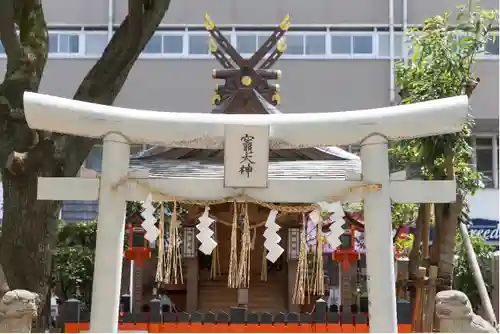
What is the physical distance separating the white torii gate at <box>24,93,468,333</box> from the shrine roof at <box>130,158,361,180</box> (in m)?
0.87

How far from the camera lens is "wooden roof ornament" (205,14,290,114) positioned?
359 inches

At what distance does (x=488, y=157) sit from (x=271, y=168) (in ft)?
52.1

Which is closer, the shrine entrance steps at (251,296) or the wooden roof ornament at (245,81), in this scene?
the wooden roof ornament at (245,81)

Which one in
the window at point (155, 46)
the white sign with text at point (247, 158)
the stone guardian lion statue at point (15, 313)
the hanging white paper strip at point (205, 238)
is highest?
the window at point (155, 46)

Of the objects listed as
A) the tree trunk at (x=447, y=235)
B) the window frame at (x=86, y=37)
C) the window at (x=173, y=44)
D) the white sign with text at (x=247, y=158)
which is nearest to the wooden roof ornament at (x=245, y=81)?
the tree trunk at (x=447, y=235)

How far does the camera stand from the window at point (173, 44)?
19578mm

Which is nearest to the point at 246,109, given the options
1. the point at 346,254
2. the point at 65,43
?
the point at 346,254

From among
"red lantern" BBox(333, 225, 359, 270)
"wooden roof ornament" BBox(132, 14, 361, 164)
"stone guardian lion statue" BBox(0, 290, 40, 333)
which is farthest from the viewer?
"red lantern" BBox(333, 225, 359, 270)

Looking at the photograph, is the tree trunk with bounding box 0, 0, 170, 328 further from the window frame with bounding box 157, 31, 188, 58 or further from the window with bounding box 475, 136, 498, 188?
the window with bounding box 475, 136, 498, 188

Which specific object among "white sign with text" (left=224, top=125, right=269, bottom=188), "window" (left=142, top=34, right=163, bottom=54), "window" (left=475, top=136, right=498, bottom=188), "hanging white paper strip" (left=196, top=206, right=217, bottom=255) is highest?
"window" (left=142, top=34, right=163, bottom=54)

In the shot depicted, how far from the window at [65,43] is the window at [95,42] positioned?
0.29m

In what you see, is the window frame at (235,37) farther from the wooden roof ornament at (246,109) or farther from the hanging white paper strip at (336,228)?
the hanging white paper strip at (336,228)

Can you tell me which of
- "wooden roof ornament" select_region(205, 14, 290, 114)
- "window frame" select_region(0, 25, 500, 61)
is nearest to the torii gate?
"wooden roof ornament" select_region(205, 14, 290, 114)

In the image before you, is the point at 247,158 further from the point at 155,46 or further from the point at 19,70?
the point at 155,46
